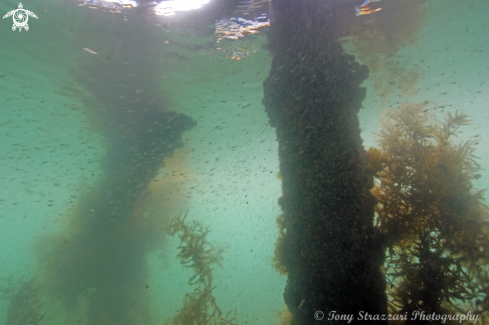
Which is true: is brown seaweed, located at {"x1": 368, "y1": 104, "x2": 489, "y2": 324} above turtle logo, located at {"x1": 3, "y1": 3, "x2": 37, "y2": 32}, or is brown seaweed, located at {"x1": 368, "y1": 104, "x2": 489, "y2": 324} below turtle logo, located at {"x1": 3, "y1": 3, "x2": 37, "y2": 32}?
below

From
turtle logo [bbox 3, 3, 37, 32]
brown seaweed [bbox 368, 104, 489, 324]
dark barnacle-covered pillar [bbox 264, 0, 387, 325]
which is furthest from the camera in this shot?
turtle logo [bbox 3, 3, 37, 32]

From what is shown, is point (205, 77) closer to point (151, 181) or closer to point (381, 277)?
point (151, 181)

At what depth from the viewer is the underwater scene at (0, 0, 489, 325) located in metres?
4.19

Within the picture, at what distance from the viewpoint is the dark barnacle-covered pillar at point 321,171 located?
3.79 metres

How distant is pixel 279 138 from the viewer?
209 inches

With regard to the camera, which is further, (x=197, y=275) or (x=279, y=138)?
(x=197, y=275)

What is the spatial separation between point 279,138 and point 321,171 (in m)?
1.46

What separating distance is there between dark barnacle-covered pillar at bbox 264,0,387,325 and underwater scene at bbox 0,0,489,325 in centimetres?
3

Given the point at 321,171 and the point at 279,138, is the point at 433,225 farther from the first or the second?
the point at 279,138

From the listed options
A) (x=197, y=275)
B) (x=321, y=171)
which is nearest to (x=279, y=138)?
(x=321, y=171)

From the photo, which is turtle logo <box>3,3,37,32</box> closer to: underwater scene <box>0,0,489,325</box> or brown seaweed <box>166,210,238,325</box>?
underwater scene <box>0,0,489,325</box>

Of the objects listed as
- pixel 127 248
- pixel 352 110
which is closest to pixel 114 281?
pixel 127 248

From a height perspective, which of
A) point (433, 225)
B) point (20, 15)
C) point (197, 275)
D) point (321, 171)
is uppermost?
point (20, 15)

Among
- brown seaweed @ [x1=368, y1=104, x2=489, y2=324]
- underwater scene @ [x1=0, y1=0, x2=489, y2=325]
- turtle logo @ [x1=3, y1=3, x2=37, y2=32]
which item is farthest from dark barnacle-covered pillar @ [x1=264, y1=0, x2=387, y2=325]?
turtle logo @ [x1=3, y1=3, x2=37, y2=32]
